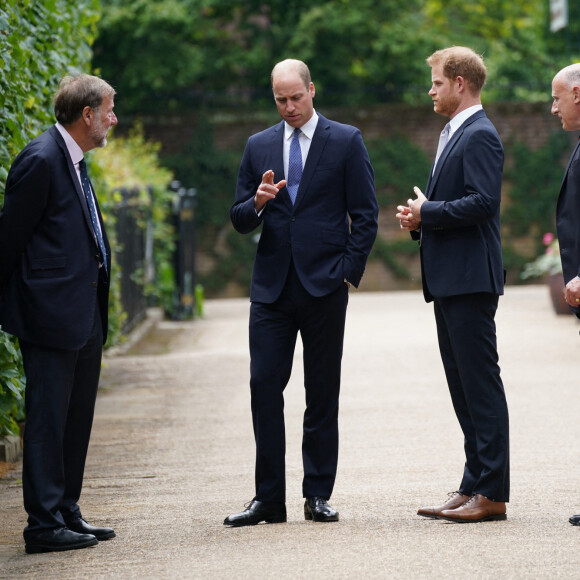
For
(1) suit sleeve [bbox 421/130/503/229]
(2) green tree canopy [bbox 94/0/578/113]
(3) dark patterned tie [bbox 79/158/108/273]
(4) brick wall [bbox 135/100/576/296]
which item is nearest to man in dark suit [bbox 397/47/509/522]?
(1) suit sleeve [bbox 421/130/503/229]

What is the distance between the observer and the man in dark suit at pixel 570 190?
16.6 feet

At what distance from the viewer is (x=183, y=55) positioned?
25.6 meters

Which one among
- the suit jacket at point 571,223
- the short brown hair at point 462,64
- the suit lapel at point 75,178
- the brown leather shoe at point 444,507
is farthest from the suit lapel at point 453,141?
the suit lapel at point 75,178

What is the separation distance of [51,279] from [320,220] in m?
1.18

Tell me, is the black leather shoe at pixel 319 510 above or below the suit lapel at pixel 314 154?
below

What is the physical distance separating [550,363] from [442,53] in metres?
6.25

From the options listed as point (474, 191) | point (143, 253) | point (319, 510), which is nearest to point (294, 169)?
point (474, 191)

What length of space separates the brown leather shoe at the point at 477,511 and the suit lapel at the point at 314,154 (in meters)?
A: 1.43

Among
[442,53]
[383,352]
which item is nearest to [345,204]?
[442,53]

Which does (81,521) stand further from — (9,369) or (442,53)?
(442,53)

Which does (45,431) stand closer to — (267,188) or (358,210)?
(267,188)

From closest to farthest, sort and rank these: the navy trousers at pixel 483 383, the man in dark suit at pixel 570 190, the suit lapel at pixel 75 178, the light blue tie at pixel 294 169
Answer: the suit lapel at pixel 75 178
the man in dark suit at pixel 570 190
the navy trousers at pixel 483 383
the light blue tie at pixel 294 169

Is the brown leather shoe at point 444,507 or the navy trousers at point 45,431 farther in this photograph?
the brown leather shoe at point 444,507

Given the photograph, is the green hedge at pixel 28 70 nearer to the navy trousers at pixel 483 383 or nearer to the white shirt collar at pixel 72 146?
the white shirt collar at pixel 72 146
